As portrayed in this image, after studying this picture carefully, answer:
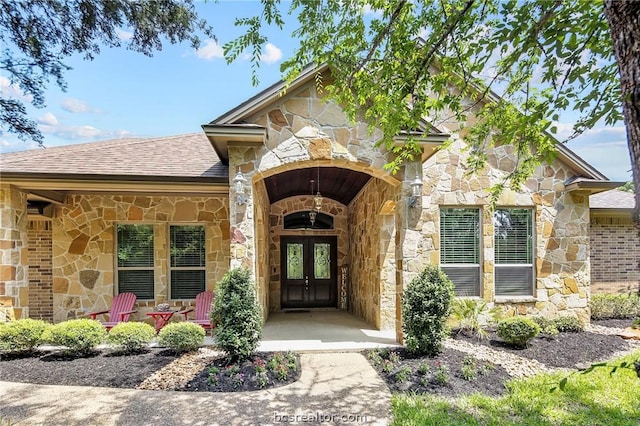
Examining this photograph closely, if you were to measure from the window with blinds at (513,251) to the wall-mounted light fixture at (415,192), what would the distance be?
3.06 metres

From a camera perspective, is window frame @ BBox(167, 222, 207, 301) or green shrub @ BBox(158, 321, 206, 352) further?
window frame @ BBox(167, 222, 207, 301)

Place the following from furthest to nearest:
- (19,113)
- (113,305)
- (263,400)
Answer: (113,305), (263,400), (19,113)

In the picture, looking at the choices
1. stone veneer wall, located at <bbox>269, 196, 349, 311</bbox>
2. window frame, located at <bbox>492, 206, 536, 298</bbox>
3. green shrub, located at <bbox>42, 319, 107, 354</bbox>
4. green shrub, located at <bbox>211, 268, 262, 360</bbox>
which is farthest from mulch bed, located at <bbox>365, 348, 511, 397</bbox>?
stone veneer wall, located at <bbox>269, 196, 349, 311</bbox>

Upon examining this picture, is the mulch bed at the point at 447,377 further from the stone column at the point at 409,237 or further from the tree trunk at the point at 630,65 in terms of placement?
the tree trunk at the point at 630,65

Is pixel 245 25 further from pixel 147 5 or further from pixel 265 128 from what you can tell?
pixel 265 128

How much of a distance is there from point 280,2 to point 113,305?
23.5 ft

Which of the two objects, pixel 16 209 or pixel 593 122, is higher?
pixel 593 122

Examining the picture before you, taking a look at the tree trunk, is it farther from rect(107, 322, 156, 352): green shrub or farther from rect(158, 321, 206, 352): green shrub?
rect(107, 322, 156, 352): green shrub

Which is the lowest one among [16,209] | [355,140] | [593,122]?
[16,209]

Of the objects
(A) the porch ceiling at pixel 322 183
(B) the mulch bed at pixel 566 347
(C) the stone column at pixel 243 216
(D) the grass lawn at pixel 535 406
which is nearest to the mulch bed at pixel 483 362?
(B) the mulch bed at pixel 566 347

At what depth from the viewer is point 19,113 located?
12.2ft

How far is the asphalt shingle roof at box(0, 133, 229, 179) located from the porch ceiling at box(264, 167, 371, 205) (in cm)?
171

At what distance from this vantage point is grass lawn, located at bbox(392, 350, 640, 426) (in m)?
3.81

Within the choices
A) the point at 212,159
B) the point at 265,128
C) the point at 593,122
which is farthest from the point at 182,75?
the point at 593,122
